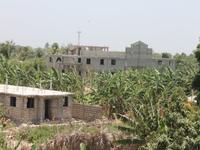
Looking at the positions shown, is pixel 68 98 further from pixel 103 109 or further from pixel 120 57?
pixel 120 57

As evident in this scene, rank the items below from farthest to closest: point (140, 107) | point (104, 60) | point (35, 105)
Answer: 1. point (104, 60)
2. point (35, 105)
3. point (140, 107)

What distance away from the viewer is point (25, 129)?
26.0 meters

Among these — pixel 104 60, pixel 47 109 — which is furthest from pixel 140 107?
pixel 104 60

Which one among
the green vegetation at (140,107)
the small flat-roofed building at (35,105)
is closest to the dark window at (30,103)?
the small flat-roofed building at (35,105)

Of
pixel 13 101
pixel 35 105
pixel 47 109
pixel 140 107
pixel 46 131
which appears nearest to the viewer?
pixel 140 107

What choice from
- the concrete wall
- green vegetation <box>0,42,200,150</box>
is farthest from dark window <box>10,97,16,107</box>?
green vegetation <box>0,42,200,150</box>

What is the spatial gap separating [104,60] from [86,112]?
35204 millimetres

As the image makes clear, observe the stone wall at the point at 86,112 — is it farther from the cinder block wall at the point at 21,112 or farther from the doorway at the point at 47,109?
the cinder block wall at the point at 21,112

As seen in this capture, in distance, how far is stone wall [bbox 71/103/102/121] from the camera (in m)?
36.7

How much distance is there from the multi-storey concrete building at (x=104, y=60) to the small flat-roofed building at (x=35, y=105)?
31.2m

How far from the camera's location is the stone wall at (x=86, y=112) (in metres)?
36.7

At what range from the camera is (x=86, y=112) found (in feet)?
124

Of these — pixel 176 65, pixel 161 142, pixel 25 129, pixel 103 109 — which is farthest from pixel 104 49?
pixel 161 142

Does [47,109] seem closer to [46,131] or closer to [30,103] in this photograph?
[30,103]
